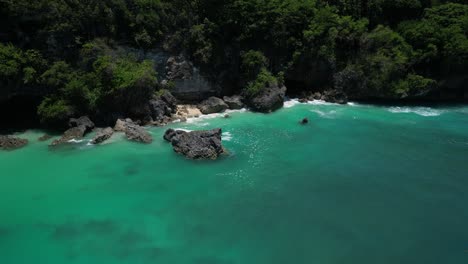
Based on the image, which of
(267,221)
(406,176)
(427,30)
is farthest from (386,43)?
(267,221)

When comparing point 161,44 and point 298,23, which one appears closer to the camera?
point 161,44

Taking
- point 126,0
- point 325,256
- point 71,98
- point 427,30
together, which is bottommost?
point 325,256

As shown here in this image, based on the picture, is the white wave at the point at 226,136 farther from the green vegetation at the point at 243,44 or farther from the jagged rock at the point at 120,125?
the jagged rock at the point at 120,125

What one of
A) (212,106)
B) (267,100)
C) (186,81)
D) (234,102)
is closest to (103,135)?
(212,106)

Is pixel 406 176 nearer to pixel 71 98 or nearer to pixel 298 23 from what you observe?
pixel 298 23

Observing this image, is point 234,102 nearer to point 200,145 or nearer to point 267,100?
point 267,100

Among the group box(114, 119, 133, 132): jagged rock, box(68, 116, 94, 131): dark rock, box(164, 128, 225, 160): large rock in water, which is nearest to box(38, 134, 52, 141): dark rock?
box(68, 116, 94, 131): dark rock

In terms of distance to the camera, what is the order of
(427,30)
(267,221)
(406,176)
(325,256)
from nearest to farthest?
(325,256), (267,221), (406,176), (427,30)
